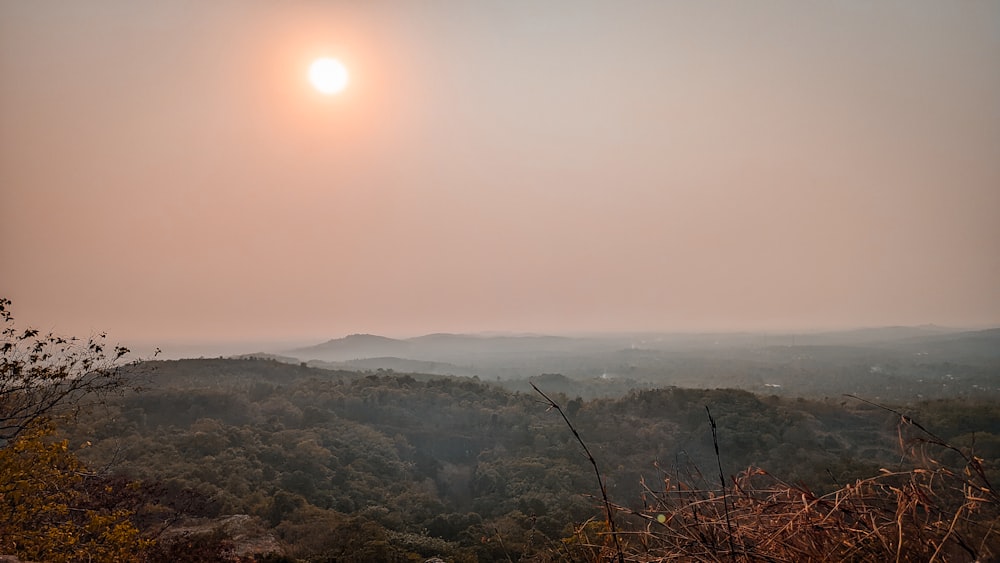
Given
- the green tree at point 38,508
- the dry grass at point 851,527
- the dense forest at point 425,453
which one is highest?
the dry grass at point 851,527

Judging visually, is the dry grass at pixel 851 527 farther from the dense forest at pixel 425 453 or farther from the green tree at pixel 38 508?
the dense forest at pixel 425 453

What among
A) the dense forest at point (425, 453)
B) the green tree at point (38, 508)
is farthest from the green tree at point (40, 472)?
the dense forest at point (425, 453)

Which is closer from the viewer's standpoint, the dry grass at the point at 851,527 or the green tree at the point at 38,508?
the dry grass at the point at 851,527

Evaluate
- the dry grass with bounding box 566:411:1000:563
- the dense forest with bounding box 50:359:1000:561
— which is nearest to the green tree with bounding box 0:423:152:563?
the dense forest with bounding box 50:359:1000:561

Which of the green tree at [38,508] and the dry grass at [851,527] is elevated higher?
the dry grass at [851,527]

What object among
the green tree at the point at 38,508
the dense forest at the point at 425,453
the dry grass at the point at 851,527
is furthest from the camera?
the dense forest at the point at 425,453

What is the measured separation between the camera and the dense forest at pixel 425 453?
2477 cm

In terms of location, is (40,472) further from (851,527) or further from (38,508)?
(851,527)

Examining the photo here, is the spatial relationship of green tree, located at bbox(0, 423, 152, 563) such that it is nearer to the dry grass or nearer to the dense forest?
the dense forest

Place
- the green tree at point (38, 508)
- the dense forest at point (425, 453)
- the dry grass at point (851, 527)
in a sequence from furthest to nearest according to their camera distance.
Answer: the dense forest at point (425, 453), the green tree at point (38, 508), the dry grass at point (851, 527)

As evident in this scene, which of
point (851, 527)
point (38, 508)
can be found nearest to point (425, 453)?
point (38, 508)

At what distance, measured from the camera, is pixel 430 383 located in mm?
73688

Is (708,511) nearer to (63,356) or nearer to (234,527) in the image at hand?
(63,356)

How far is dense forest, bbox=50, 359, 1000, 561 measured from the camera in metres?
24.8
